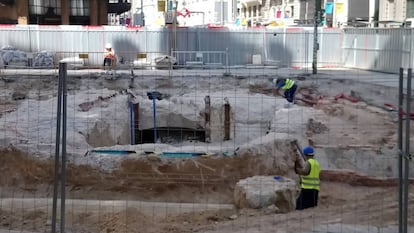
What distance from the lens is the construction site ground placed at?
8.20 metres

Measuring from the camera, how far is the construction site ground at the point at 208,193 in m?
8.20

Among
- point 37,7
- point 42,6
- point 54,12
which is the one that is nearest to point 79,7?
point 54,12

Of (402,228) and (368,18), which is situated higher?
(368,18)

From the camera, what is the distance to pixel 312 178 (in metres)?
9.66

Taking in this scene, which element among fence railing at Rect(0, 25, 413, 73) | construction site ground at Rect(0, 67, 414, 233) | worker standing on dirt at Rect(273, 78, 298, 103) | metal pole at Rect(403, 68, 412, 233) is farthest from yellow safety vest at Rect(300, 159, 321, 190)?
fence railing at Rect(0, 25, 413, 73)

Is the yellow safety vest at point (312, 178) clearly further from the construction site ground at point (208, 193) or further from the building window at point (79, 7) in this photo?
the building window at point (79, 7)

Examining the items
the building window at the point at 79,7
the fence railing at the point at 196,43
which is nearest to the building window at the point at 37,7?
the building window at the point at 79,7

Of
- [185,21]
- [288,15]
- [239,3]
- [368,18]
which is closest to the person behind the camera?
[368,18]

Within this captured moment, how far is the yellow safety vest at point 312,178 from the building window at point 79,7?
1657 inches

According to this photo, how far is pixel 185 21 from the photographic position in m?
79.9

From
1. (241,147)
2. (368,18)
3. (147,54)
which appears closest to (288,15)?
(368,18)

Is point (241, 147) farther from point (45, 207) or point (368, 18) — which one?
point (368, 18)

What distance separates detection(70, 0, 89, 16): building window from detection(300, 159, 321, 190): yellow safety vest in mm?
42100

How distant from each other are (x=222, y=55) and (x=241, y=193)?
26.0 m
